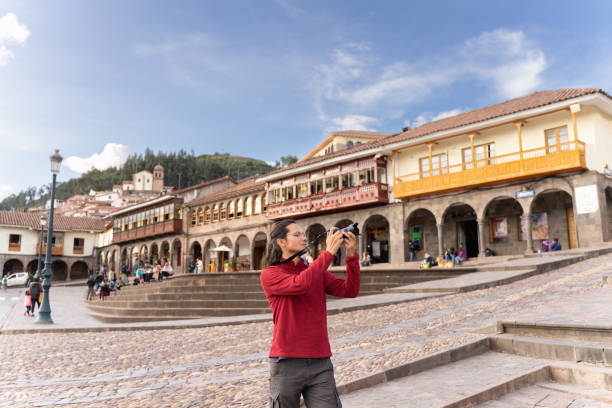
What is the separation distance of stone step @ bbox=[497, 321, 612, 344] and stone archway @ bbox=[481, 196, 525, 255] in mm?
16833

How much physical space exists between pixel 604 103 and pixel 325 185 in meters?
14.6

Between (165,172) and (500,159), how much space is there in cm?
11477

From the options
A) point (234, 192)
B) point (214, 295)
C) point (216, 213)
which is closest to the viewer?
point (214, 295)

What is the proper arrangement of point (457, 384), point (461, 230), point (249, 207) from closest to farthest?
1. point (457, 384)
2. point (461, 230)
3. point (249, 207)

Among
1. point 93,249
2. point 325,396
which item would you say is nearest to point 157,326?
point 325,396

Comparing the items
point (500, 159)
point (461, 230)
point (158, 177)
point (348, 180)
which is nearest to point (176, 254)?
point (348, 180)

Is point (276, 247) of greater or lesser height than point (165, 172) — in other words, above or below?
below

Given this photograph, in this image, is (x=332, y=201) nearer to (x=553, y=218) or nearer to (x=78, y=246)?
(x=553, y=218)

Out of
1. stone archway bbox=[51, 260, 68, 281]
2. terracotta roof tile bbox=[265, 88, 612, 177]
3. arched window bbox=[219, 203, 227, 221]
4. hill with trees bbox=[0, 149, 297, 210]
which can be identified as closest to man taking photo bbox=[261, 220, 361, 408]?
terracotta roof tile bbox=[265, 88, 612, 177]

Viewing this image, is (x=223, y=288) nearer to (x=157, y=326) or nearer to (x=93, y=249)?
(x=157, y=326)

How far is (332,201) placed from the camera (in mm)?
27156

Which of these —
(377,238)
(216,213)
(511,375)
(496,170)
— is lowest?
(511,375)

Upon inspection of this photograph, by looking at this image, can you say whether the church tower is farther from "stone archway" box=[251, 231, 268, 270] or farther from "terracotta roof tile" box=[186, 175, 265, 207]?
"stone archway" box=[251, 231, 268, 270]

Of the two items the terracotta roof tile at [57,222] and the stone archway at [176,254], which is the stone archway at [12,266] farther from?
the stone archway at [176,254]
